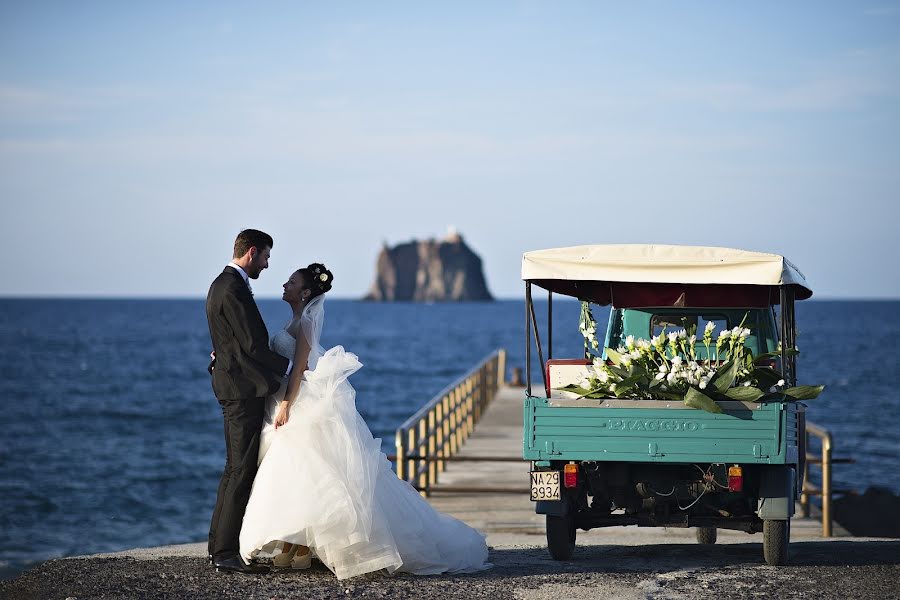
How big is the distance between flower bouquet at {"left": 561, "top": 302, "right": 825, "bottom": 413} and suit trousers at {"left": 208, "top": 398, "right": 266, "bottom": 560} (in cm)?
249

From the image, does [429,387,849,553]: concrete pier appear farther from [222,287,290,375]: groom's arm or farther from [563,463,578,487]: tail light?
[222,287,290,375]: groom's arm

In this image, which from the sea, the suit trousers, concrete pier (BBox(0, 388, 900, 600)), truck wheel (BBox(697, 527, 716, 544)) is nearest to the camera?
concrete pier (BBox(0, 388, 900, 600))

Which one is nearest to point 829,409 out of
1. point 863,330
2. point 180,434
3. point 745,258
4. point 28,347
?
point 180,434

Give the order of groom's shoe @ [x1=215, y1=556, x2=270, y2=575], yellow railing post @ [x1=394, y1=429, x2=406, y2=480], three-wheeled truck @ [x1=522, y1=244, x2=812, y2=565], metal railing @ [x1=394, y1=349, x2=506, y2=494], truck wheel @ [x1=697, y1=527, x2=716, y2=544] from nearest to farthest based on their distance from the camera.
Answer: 1. groom's shoe @ [x1=215, y1=556, x2=270, y2=575]
2. three-wheeled truck @ [x1=522, y1=244, x2=812, y2=565]
3. truck wheel @ [x1=697, y1=527, x2=716, y2=544]
4. yellow railing post @ [x1=394, y1=429, x2=406, y2=480]
5. metal railing @ [x1=394, y1=349, x2=506, y2=494]

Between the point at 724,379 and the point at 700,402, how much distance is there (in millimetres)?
360

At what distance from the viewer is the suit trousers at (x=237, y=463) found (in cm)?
831

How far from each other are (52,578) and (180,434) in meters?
37.1

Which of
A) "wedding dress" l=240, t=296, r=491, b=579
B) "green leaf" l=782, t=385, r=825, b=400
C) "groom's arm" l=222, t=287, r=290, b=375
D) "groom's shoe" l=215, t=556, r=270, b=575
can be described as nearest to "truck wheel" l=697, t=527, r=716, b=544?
"green leaf" l=782, t=385, r=825, b=400

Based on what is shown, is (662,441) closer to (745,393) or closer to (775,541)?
(745,393)

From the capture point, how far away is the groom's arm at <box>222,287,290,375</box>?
8.22 m

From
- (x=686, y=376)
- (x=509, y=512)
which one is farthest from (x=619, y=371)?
(x=509, y=512)

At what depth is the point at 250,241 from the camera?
841cm

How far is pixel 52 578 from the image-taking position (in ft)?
27.7

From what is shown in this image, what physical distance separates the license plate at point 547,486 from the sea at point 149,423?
7.03 meters
